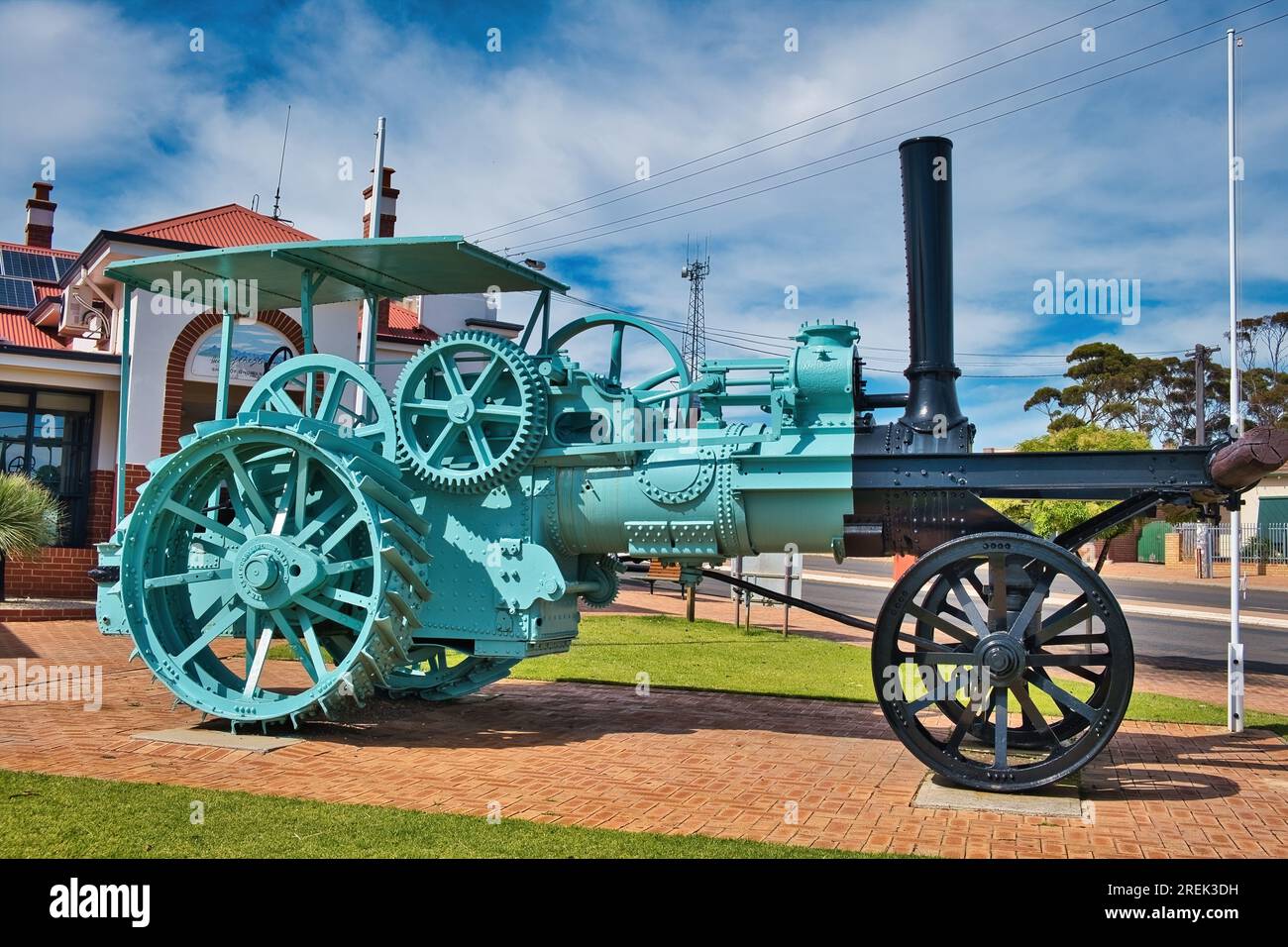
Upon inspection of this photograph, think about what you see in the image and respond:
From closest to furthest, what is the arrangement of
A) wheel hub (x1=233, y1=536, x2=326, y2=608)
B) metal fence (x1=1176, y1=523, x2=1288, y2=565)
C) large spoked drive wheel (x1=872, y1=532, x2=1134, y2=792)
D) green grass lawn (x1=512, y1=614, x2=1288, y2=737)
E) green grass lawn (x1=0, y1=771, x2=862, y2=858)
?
green grass lawn (x1=0, y1=771, x2=862, y2=858)
large spoked drive wheel (x1=872, y1=532, x2=1134, y2=792)
wheel hub (x1=233, y1=536, x2=326, y2=608)
green grass lawn (x1=512, y1=614, x2=1288, y2=737)
metal fence (x1=1176, y1=523, x2=1288, y2=565)

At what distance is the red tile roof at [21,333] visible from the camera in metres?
23.3

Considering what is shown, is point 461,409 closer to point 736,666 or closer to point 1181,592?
point 736,666

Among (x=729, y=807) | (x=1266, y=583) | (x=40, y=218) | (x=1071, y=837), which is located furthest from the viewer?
(x=1266, y=583)

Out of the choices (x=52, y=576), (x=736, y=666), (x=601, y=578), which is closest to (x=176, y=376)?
(x=52, y=576)

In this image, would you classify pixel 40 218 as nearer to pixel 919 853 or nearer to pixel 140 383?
pixel 140 383

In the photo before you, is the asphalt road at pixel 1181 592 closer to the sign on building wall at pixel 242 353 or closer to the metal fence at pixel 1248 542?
the metal fence at pixel 1248 542

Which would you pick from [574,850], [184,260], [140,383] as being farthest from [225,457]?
[140,383]

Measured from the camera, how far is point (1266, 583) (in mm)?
34750

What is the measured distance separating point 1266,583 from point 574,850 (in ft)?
117

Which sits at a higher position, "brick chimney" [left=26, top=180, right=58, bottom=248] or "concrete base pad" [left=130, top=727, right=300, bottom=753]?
"brick chimney" [left=26, top=180, right=58, bottom=248]

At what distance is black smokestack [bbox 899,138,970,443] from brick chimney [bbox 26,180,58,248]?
29.5 metres

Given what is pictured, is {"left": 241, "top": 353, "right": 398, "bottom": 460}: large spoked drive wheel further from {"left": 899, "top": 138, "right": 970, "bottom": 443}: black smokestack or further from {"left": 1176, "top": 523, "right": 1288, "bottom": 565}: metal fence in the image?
{"left": 1176, "top": 523, "right": 1288, "bottom": 565}: metal fence

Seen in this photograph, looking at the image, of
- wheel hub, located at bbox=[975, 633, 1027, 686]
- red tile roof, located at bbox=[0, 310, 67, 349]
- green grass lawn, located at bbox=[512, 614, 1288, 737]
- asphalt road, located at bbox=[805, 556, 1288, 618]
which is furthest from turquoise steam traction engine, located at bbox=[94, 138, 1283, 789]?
red tile roof, located at bbox=[0, 310, 67, 349]

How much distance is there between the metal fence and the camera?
127ft
